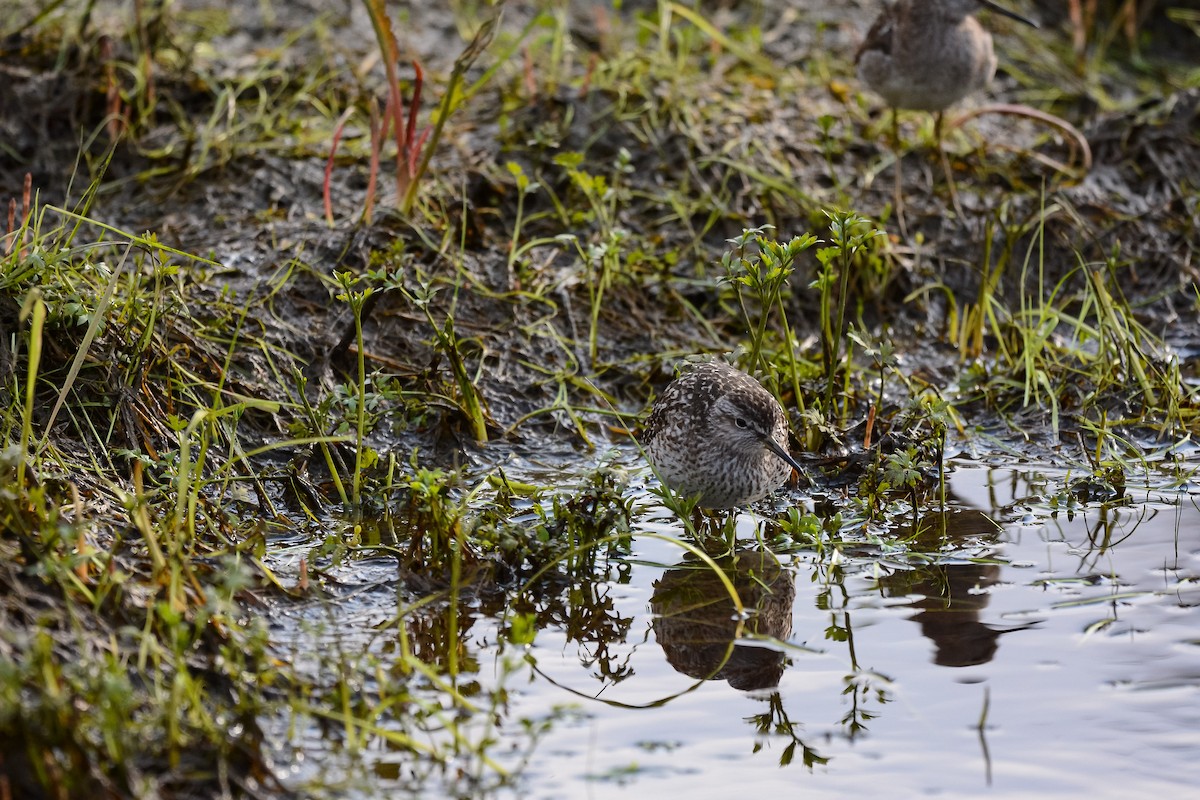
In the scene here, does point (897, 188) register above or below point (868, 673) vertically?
above

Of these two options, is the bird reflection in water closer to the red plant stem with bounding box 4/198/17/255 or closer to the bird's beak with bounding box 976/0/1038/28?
the red plant stem with bounding box 4/198/17/255

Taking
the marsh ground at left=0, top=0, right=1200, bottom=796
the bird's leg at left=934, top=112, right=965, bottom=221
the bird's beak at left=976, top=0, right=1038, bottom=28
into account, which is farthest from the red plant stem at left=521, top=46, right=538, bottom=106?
the bird's beak at left=976, top=0, right=1038, bottom=28

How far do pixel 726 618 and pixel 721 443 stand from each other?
779 millimetres

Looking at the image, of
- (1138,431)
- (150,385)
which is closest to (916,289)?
(1138,431)

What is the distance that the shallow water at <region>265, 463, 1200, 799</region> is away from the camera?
365cm

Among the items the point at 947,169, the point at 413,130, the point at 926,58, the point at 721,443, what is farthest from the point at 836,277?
the point at 947,169

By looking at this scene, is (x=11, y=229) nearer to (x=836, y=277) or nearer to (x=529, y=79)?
(x=529, y=79)

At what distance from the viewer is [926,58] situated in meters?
7.33

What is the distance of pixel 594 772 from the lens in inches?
144

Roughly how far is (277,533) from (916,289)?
3845 mm

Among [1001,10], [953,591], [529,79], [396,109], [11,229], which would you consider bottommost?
[953,591]

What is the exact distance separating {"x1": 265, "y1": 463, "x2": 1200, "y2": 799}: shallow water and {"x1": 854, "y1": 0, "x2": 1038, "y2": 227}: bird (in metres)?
3.03

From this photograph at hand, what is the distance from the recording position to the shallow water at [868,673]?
144 inches

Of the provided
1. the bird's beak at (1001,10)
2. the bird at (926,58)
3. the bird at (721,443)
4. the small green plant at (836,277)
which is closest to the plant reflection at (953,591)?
the bird at (721,443)
